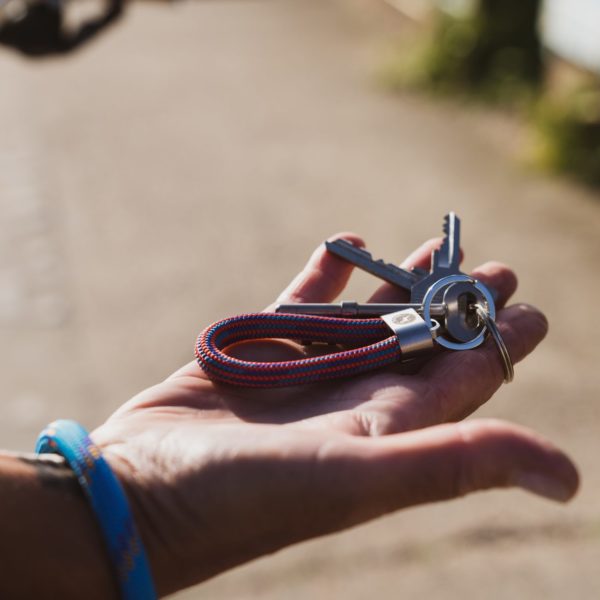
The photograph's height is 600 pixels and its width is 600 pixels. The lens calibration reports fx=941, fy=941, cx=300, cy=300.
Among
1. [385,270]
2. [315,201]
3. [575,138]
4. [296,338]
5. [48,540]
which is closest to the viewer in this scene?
[48,540]

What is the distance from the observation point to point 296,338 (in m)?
2.36

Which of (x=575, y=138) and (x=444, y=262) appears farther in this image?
(x=575, y=138)

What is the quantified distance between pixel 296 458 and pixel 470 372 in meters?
0.56

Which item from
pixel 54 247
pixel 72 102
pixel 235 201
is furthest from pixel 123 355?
pixel 72 102

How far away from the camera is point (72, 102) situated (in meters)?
7.70

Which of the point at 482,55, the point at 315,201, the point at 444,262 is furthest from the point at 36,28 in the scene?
the point at 482,55

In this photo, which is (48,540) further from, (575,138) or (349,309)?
(575,138)

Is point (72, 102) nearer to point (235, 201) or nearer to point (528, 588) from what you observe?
point (235, 201)

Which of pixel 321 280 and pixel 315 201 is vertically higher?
pixel 321 280

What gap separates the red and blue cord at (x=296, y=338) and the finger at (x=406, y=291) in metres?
0.32

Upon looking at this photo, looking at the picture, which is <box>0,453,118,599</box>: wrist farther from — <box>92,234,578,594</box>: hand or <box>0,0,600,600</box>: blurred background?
<box>0,0,600,600</box>: blurred background

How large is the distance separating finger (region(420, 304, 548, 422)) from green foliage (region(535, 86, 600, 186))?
411 centimetres

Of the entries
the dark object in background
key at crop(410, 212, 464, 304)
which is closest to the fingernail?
key at crop(410, 212, 464, 304)

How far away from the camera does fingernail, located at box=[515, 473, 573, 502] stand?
5.56ft
